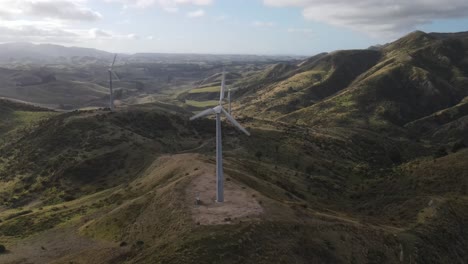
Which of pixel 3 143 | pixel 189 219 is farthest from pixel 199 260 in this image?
pixel 3 143

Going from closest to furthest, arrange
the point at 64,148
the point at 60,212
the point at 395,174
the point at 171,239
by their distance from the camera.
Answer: the point at 171,239, the point at 60,212, the point at 395,174, the point at 64,148

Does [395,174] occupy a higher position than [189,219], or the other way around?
[189,219]

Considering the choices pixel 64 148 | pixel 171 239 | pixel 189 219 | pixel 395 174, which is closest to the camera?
pixel 171 239

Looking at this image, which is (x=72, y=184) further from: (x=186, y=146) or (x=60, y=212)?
(x=186, y=146)

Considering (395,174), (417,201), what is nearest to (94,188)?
(417,201)

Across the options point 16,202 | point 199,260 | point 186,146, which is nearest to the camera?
point 199,260

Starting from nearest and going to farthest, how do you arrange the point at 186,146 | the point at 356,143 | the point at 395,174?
1. the point at 395,174
2. the point at 186,146
3. the point at 356,143

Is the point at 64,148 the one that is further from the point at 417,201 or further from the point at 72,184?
the point at 417,201

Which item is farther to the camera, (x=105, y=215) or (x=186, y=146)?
(x=186, y=146)

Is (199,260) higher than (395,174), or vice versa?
(199,260)
